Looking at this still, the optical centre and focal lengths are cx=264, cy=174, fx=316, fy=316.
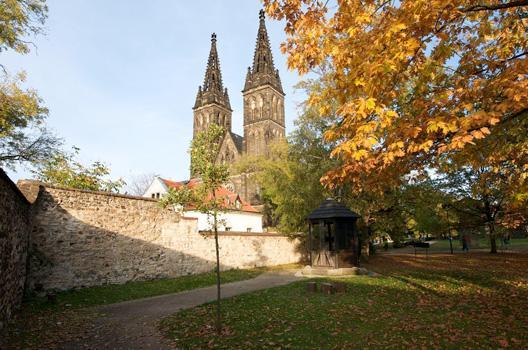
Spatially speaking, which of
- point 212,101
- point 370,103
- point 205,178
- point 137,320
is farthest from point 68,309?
point 212,101

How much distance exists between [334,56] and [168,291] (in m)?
10.3

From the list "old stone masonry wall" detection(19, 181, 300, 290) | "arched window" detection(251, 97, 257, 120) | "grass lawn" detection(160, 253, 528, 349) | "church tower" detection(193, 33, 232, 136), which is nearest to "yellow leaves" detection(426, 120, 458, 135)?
"grass lawn" detection(160, 253, 528, 349)

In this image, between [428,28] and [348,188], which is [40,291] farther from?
[348,188]

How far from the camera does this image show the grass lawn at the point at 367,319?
18.4 feet

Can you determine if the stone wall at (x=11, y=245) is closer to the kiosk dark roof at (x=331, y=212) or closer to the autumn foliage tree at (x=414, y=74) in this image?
the autumn foliage tree at (x=414, y=74)

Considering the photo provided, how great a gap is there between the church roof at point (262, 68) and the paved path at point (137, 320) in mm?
55449

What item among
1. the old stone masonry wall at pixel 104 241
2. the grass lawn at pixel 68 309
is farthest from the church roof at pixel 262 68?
the grass lawn at pixel 68 309

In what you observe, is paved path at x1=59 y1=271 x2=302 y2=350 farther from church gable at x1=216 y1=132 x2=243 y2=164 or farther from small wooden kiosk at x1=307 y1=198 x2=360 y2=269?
church gable at x1=216 y1=132 x2=243 y2=164

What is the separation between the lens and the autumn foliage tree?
4.40 metres

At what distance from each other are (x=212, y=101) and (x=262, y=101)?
41.9ft

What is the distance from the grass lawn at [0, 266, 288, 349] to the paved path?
45 cm

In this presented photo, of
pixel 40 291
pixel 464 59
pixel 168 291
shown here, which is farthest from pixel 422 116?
pixel 40 291

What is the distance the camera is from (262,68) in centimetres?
6350

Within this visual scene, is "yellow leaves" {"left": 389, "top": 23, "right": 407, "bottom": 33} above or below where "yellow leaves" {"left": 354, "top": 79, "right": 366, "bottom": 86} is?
above
